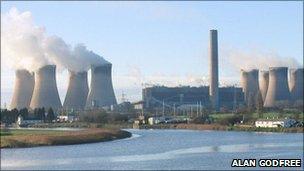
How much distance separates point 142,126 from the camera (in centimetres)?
4556

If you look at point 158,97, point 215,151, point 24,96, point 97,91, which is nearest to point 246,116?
point 97,91

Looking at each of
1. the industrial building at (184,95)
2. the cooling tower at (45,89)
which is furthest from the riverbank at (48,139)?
the industrial building at (184,95)

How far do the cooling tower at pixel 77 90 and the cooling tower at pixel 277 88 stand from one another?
719 inches

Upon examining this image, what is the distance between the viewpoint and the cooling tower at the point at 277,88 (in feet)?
198

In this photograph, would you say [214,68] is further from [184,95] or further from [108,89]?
[184,95]

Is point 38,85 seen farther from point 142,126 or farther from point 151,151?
point 151,151

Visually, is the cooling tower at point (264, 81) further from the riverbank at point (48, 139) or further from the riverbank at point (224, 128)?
the riverbank at point (48, 139)

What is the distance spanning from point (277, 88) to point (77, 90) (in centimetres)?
1971

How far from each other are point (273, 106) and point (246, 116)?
1505 cm

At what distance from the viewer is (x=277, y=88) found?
6147cm

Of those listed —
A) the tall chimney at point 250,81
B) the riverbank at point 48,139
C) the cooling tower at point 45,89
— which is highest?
the tall chimney at point 250,81

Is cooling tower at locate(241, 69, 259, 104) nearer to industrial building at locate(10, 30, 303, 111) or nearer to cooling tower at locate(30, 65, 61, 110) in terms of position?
industrial building at locate(10, 30, 303, 111)

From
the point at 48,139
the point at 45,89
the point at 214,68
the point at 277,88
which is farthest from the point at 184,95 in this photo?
the point at 48,139

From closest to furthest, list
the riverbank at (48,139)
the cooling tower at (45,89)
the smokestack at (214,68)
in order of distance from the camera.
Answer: the riverbank at (48,139)
the cooling tower at (45,89)
the smokestack at (214,68)
